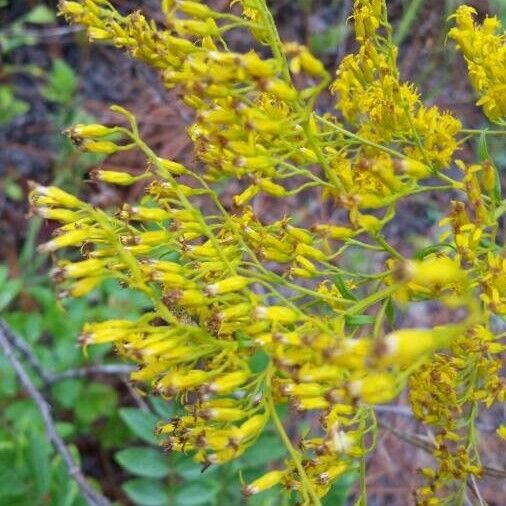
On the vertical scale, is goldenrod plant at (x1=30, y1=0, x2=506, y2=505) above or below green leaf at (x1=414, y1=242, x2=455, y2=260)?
above

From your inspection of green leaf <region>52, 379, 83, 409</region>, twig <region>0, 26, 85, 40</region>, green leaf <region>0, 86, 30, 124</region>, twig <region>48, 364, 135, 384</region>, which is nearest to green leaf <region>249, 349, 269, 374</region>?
twig <region>48, 364, 135, 384</region>

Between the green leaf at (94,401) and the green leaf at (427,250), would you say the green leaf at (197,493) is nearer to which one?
the green leaf at (94,401)

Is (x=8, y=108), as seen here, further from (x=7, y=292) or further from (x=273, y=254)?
(x=273, y=254)

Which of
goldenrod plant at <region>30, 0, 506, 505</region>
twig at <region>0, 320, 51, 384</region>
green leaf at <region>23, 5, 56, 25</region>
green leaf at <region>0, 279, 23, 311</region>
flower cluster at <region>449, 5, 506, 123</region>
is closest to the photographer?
goldenrod plant at <region>30, 0, 506, 505</region>

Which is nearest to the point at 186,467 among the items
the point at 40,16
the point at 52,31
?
the point at 40,16

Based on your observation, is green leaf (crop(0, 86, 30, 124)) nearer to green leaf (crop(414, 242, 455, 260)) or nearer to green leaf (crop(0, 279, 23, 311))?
green leaf (crop(0, 279, 23, 311))

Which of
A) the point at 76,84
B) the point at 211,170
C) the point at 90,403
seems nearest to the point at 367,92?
the point at 211,170
